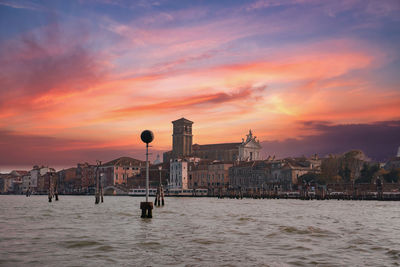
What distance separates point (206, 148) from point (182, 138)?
799 cm

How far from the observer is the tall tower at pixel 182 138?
13188cm

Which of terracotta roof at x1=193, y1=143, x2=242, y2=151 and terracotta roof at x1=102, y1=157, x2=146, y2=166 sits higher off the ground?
terracotta roof at x1=193, y1=143, x2=242, y2=151

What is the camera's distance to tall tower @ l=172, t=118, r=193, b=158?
132 m

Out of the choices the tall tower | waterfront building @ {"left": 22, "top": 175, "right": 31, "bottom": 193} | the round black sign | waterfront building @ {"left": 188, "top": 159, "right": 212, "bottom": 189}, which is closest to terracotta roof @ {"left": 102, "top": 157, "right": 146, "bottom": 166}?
the tall tower

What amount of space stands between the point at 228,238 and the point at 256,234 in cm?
189

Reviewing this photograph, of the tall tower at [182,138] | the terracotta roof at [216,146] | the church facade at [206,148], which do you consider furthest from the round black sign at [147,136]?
the tall tower at [182,138]

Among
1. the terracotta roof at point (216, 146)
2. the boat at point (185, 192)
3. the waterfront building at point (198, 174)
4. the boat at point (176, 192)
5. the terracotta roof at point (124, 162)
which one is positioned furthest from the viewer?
the terracotta roof at point (216, 146)

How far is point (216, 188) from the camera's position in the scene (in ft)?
346

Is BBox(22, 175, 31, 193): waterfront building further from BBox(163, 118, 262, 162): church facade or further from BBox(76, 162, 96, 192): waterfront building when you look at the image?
BBox(163, 118, 262, 162): church facade

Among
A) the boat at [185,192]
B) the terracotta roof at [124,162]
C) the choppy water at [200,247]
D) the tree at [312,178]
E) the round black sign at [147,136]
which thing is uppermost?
the terracotta roof at [124,162]

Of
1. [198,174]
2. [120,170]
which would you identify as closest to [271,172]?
[198,174]

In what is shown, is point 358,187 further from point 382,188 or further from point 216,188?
point 216,188

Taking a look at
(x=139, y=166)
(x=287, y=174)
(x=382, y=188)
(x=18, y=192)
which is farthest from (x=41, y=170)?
(x=382, y=188)

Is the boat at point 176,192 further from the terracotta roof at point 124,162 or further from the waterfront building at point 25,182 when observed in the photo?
the waterfront building at point 25,182
